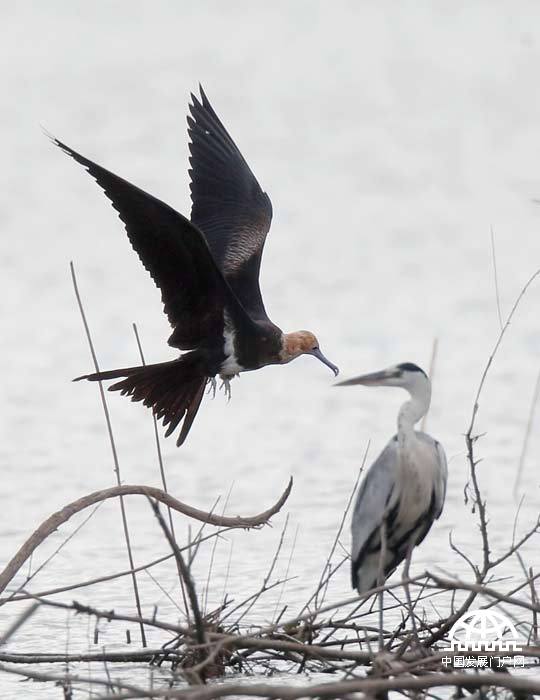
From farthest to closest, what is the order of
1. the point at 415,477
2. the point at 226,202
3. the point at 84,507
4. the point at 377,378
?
1. the point at 226,202
2. the point at 84,507
3. the point at 415,477
4. the point at 377,378

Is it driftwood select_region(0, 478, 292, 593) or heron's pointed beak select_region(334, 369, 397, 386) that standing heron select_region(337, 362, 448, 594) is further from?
driftwood select_region(0, 478, 292, 593)

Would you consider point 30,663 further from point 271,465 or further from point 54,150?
point 54,150

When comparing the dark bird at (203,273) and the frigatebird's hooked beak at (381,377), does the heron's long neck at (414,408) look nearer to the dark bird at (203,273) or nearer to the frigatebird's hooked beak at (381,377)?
the frigatebird's hooked beak at (381,377)

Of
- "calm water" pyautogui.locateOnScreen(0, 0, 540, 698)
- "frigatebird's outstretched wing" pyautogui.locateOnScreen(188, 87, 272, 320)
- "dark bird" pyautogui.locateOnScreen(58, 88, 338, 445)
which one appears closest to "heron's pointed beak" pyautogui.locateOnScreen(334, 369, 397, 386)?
"dark bird" pyautogui.locateOnScreen(58, 88, 338, 445)

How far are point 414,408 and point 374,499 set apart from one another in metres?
0.30

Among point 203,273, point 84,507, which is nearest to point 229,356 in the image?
point 203,273

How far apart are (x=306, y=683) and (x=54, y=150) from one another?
962 cm

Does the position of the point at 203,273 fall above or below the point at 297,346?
below

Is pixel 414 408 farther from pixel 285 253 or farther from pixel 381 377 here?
pixel 285 253

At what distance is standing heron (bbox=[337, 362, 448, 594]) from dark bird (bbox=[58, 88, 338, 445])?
1111 mm

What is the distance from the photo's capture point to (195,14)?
17484mm

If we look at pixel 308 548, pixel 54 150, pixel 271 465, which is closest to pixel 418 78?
pixel 54 150

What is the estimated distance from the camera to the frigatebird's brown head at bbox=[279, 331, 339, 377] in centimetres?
670

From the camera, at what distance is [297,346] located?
22.6ft
